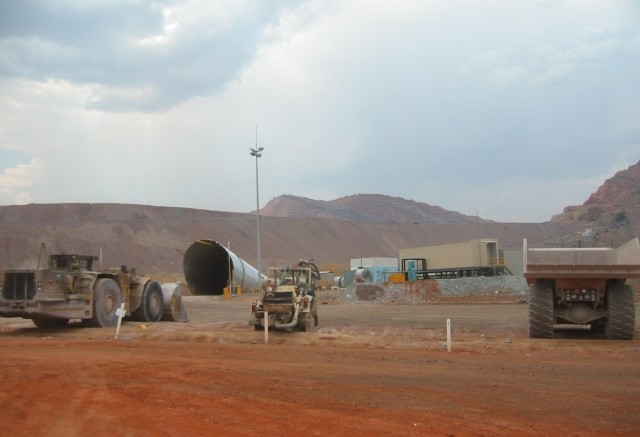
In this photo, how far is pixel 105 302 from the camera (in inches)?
870

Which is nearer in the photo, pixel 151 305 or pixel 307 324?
pixel 307 324

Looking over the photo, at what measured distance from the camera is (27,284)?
2030 centimetres

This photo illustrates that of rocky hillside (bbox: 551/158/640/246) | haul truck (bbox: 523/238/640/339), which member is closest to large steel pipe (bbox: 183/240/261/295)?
haul truck (bbox: 523/238/640/339)

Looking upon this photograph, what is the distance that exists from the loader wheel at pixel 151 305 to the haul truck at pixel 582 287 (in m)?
13.4

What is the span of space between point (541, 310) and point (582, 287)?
1.22 metres

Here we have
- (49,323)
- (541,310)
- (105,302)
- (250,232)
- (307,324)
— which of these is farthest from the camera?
(250,232)

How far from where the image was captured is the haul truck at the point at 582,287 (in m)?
16.8

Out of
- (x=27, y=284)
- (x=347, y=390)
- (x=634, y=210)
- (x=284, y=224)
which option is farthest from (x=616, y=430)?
(x=284, y=224)

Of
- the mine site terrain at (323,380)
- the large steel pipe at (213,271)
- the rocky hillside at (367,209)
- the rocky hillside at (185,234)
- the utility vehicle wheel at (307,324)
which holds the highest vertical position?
the rocky hillside at (367,209)

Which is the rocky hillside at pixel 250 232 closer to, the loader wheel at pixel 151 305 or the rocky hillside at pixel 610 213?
the rocky hillside at pixel 610 213

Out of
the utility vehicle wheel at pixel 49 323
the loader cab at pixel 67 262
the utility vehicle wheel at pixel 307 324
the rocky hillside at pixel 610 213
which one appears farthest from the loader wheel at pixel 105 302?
the rocky hillside at pixel 610 213

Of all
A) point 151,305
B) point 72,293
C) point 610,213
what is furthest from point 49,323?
point 610,213

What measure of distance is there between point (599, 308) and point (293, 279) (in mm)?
8847

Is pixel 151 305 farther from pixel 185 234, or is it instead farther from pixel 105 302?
pixel 185 234
